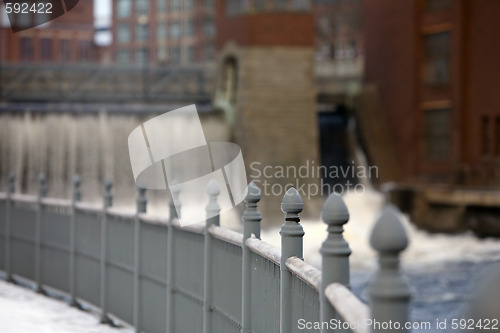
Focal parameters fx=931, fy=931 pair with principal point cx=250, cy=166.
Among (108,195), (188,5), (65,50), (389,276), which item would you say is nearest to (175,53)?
(188,5)

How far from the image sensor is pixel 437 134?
35562 mm

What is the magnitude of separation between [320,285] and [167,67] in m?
36.1

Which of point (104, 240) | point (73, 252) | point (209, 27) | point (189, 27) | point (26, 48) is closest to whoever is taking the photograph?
point (104, 240)

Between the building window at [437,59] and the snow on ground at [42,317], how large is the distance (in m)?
25.1

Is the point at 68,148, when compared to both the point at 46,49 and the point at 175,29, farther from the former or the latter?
the point at 175,29

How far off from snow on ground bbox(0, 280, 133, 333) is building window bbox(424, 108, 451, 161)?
2497 centimetres

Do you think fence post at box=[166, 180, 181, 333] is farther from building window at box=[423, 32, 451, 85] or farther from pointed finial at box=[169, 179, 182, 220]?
building window at box=[423, 32, 451, 85]

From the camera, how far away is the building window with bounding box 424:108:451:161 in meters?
35.1

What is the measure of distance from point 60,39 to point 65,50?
1131mm

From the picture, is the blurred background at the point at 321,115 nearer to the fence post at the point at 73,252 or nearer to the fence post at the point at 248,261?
the fence post at the point at 73,252

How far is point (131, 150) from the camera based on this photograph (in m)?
39.6

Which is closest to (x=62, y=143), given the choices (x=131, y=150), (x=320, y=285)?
(x=131, y=150)

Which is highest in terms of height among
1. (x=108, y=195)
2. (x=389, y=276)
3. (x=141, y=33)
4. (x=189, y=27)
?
(x=189, y=27)

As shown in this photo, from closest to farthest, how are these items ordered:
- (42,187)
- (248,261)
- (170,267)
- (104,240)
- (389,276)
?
(389,276) < (248,261) < (170,267) < (104,240) < (42,187)
